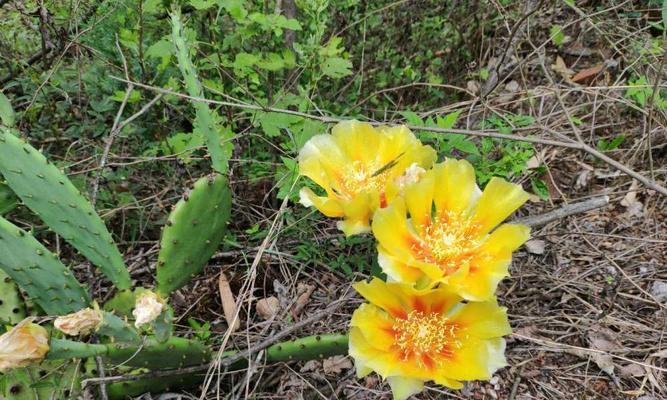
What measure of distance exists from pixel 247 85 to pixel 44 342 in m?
1.32

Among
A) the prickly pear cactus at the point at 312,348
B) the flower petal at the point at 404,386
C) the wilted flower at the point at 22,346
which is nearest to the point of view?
the wilted flower at the point at 22,346

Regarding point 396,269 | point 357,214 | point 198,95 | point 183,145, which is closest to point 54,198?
point 198,95

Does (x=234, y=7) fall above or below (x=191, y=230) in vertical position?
above

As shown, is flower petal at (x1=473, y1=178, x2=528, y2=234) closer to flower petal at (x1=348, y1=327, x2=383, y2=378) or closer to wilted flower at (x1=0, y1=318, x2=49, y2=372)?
flower petal at (x1=348, y1=327, x2=383, y2=378)

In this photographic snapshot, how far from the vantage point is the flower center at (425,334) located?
1.16 meters

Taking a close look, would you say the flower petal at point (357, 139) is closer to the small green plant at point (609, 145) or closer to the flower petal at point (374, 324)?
the flower petal at point (374, 324)

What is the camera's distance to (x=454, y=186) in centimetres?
114

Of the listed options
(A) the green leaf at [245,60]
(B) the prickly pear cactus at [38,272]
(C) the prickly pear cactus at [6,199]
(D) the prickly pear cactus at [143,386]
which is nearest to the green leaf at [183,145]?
(A) the green leaf at [245,60]

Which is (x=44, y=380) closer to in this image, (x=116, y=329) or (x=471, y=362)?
(x=116, y=329)

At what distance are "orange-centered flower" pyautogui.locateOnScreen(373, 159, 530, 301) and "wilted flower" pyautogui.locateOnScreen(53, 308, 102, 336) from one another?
0.52 meters

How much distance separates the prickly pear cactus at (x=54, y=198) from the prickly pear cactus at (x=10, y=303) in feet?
0.66

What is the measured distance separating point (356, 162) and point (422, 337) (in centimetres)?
38

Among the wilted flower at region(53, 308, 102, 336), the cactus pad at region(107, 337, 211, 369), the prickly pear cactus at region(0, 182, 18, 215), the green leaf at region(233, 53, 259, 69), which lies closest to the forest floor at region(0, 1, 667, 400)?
the cactus pad at region(107, 337, 211, 369)

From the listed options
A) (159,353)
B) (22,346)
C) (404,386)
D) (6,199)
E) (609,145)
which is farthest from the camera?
(609,145)
